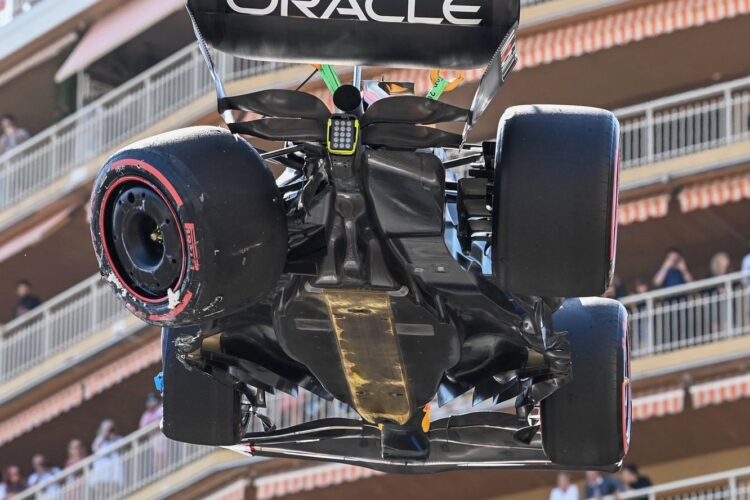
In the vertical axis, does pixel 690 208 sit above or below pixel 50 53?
→ below

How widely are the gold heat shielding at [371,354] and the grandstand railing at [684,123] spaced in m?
Result: 17.0

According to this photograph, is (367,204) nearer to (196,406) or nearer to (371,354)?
(371,354)

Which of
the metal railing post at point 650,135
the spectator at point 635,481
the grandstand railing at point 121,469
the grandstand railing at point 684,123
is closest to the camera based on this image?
the spectator at point 635,481

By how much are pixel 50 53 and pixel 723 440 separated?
13.1 m

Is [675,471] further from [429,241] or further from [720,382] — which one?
[429,241]

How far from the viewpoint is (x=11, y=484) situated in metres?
33.9

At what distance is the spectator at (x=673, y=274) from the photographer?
2969cm

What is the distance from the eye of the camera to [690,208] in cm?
3219

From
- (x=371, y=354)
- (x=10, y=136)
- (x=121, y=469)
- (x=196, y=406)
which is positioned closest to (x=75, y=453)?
(x=121, y=469)

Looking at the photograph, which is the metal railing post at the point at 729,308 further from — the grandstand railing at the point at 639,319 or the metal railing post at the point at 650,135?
the metal railing post at the point at 650,135

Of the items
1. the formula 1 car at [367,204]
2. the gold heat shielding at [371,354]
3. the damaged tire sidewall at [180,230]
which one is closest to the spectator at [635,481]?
the gold heat shielding at [371,354]

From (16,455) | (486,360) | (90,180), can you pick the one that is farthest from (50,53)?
(486,360)

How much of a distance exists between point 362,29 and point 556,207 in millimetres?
1294

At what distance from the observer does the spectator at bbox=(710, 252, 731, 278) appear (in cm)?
3076
